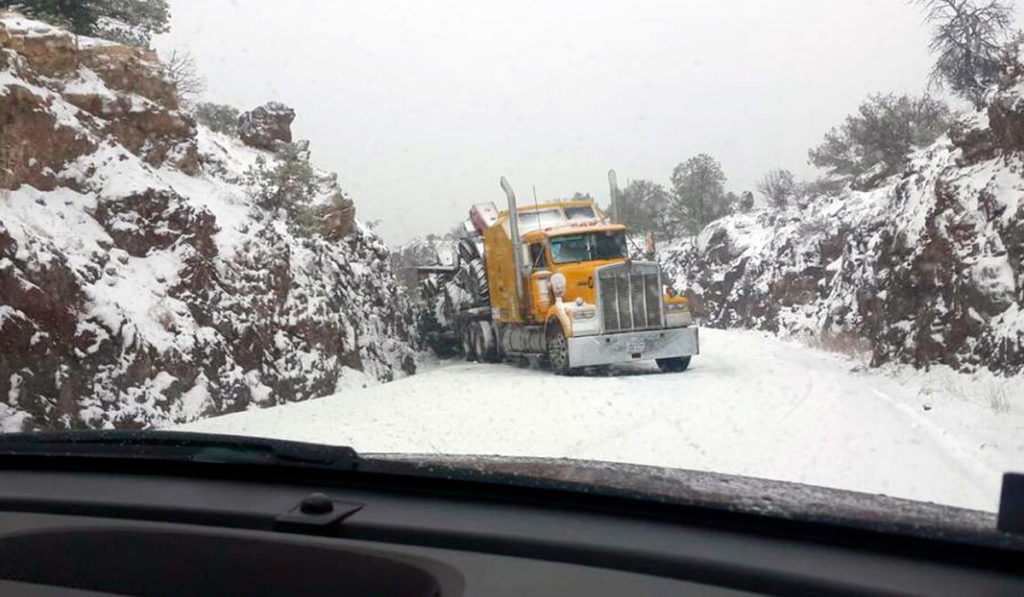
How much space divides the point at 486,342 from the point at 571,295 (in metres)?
4.34

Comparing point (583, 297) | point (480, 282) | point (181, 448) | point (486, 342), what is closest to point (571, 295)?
point (583, 297)

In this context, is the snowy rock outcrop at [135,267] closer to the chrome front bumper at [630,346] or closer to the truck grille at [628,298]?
the chrome front bumper at [630,346]

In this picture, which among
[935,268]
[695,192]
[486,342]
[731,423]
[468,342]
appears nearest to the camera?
[731,423]

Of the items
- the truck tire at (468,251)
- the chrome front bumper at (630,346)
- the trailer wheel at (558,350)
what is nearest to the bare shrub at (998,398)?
the chrome front bumper at (630,346)

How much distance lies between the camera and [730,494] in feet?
8.20

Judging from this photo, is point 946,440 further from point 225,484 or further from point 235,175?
point 235,175

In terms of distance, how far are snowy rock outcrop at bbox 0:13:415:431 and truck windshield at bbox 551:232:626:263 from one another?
4365 millimetres

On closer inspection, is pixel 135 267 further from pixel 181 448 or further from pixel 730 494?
pixel 730 494

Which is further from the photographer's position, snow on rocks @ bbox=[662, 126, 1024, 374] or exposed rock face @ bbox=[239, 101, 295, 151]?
exposed rock face @ bbox=[239, 101, 295, 151]

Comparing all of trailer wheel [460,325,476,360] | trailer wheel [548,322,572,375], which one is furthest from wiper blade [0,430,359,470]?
trailer wheel [460,325,476,360]

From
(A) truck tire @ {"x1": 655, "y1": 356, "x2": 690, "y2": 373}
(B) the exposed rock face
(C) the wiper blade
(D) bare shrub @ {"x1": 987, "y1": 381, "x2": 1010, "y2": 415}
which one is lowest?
(A) truck tire @ {"x1": 655, "y1": 356, "x2": 690, "y2": 373}

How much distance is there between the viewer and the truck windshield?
16297 millimetres

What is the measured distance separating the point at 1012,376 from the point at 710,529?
9.39 m

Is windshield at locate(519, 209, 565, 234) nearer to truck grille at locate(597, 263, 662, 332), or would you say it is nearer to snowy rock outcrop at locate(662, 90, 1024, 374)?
truck grille at locate(597, 263, 662, 332)
